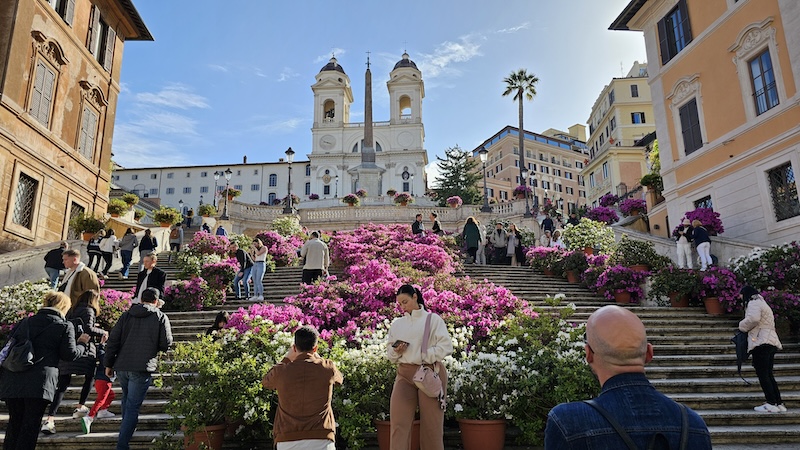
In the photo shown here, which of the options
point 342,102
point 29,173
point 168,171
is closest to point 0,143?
point 29,173

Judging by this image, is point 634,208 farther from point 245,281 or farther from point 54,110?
point 54,110

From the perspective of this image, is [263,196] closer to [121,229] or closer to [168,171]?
[168,171]

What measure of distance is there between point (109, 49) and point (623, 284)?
79.2 ft

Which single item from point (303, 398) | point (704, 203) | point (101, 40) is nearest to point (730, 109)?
point (704, 203)

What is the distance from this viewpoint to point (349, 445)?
5.64 metres

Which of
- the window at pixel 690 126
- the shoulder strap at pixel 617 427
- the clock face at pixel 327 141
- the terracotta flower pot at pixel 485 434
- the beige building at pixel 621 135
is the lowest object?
the terracotta flower pot at pixel 485 434

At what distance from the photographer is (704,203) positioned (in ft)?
59.0

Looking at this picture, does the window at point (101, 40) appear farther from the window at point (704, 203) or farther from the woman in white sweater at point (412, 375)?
Answer: the window at point (704, 203)

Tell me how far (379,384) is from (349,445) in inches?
33.0

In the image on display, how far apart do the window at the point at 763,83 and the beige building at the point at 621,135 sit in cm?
2962

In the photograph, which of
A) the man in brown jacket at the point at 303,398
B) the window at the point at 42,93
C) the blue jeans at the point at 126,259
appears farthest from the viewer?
the window at the point at 42,93

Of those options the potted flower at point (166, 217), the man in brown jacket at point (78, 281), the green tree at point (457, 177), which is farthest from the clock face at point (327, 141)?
the man in brown jacket at point (78, 281)

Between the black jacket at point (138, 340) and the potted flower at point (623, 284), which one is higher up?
the potted flower at point (623, 284)

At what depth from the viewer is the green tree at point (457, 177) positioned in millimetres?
61069
